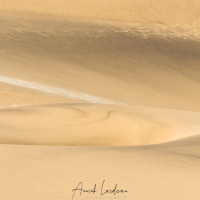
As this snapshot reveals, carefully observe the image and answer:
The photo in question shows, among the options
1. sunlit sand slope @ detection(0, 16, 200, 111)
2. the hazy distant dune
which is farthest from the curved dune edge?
the hazy distant dune

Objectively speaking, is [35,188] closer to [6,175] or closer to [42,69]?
[6,175]

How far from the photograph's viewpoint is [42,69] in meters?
17.7

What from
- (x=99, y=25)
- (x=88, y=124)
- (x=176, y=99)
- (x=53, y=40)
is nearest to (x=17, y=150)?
(x=88, y=124)

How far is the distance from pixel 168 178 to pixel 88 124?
134 inches

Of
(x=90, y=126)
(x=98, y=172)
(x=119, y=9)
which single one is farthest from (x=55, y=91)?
(x=119, y=9)

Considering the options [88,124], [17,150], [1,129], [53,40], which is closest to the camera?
[17,150]

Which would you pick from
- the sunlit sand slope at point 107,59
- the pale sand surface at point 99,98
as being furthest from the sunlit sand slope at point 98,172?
the sunlit sand slope at point 107,59

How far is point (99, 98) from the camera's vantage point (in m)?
15.3

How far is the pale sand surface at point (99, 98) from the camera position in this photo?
4.97 m

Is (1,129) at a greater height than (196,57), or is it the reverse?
(196,57)

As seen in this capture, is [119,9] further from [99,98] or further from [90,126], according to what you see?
[90,126]

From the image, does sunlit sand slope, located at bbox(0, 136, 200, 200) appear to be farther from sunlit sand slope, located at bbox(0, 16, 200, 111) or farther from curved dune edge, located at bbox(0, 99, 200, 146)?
sunlit sand slope, located at bbox(0, 16, 200, 111)
